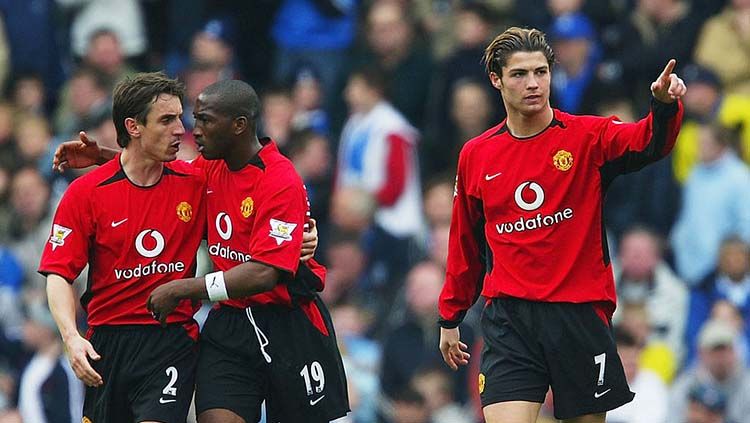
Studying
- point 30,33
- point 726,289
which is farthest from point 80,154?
point 30,33

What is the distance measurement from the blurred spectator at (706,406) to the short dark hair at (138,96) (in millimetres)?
5308

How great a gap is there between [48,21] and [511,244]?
358 inches

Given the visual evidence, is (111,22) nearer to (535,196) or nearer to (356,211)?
(356,211)

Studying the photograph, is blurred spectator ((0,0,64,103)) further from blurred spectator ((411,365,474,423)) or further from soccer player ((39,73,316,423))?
soccer player ((39,73,316,423))

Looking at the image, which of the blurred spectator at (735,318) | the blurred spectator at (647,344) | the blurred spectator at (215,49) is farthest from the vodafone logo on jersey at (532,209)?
the blurred spectator at (215,49)

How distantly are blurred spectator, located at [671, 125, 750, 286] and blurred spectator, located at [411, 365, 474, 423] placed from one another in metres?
1.99

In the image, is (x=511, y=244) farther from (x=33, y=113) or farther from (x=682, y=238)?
(x=33, y=113)

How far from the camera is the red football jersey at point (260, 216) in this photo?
9039 millimetres

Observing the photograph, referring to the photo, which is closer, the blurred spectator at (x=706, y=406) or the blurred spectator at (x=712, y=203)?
the blurred spectator at (x=706, y=406)

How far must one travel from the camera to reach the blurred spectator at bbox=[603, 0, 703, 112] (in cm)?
1466

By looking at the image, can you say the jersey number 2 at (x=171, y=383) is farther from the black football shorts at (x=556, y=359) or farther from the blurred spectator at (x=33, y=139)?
the blurred spectator at (x=33, y=139)

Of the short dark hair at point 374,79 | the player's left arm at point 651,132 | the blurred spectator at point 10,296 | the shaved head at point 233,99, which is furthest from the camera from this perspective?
the blurred spectator at point 10,296

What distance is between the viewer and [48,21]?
56.5 feet

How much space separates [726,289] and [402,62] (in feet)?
11.5
